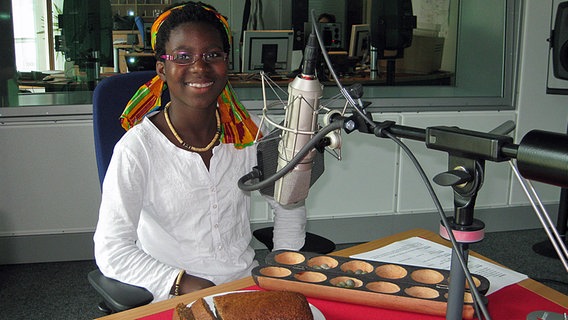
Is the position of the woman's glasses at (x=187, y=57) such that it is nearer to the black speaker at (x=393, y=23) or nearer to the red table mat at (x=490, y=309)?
the red table mat at (x=490, y=309)

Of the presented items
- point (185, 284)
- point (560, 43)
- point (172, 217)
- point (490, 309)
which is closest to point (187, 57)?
point (172, 217)

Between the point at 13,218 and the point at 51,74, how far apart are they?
866 mm

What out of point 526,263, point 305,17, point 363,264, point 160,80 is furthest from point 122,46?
point 363,264

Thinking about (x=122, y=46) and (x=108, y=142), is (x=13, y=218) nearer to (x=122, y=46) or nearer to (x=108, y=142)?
(x=122, y=46)

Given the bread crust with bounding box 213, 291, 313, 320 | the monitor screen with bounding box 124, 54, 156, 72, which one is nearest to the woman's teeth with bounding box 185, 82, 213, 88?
the bread crust with bounding box 213, 291, 313, 320

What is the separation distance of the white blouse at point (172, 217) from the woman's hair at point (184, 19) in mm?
210

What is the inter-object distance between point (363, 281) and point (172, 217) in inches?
22.8

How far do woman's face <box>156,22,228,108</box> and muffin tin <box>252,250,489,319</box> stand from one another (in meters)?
0.48

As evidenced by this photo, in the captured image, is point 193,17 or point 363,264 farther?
point 193,17

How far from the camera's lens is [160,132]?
1597 mm

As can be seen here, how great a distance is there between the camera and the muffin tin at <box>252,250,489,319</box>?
3.79 feet

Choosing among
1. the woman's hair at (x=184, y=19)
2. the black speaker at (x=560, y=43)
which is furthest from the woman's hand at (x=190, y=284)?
the black speaker at (x=560, y=43)

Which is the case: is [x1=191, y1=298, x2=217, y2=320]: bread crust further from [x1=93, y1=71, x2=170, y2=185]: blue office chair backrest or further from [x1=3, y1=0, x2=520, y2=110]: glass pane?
[x1=3, y1=0, x2=520, y2=110]: glass pane

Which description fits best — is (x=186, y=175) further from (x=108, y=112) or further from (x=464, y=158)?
(x=464, y=158)
